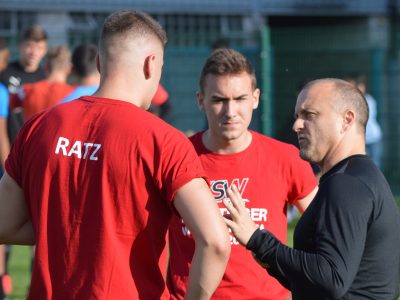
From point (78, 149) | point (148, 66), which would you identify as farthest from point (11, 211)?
point (148, 66)

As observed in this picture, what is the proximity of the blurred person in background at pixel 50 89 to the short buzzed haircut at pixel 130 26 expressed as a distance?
16.4 feet

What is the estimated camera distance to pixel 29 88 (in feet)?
28.4

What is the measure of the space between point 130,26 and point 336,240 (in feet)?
3.66

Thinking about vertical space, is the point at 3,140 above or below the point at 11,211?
below

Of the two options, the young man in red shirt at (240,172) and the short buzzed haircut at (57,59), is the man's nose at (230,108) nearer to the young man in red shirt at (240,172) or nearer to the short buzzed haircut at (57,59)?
the young man in red shirt at (240,172)

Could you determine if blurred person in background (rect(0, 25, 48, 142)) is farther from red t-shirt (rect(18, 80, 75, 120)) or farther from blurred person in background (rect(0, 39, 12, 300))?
blurred person in background (rect(0, 39, 12, 300))

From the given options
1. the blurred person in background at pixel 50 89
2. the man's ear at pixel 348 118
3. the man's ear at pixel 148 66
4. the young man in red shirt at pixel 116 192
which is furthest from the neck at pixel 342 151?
the blurred person in background at pixel 50 89

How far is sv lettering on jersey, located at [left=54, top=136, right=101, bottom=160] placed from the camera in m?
3.37

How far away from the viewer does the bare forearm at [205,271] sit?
10.9 feet

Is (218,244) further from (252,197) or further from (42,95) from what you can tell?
(42,95)

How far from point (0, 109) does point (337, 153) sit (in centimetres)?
476

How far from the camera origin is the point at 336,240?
3.42 meters

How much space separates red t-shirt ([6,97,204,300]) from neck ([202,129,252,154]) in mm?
1577

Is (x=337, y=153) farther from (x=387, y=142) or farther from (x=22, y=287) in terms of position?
(x=387, y=142)
